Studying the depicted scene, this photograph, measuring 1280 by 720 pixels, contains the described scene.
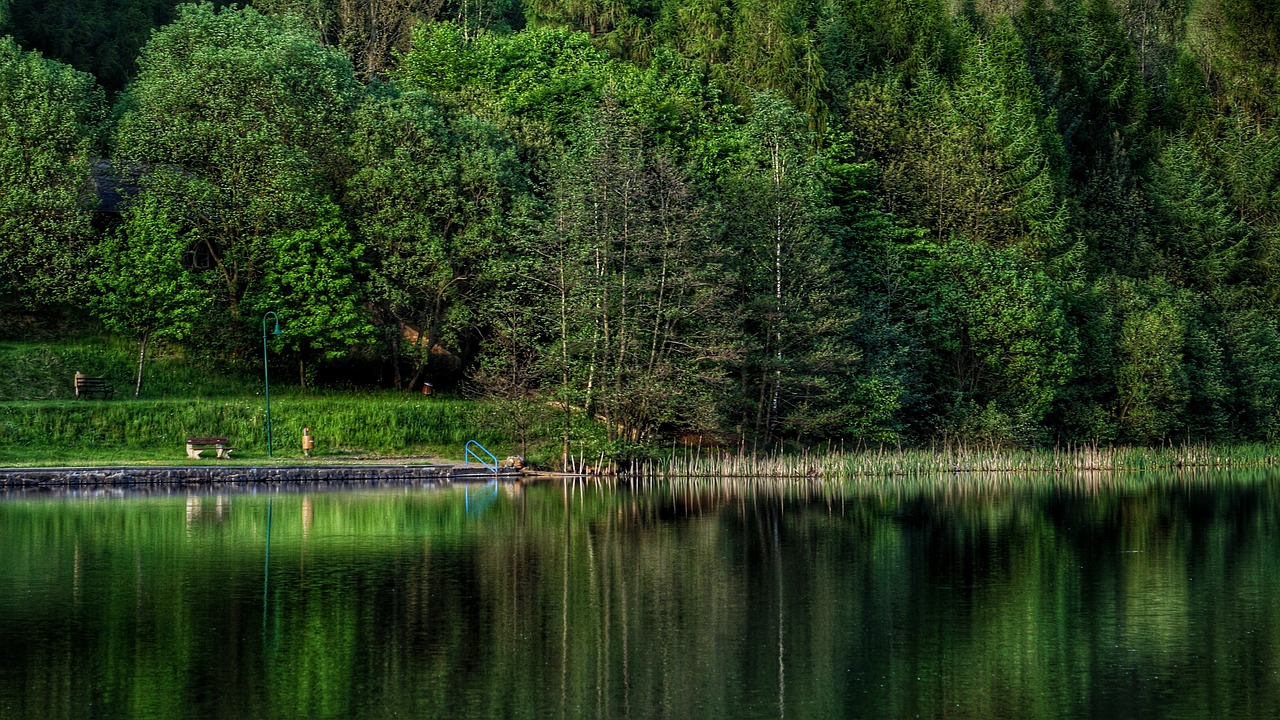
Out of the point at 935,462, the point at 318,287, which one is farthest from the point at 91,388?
the point at 935,462

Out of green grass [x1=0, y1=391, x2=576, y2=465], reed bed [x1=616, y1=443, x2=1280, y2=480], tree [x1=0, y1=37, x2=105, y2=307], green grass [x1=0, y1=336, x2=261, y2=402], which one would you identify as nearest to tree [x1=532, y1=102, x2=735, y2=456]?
reed bed [x1=616, y1=443, x2=1280, y2=480]

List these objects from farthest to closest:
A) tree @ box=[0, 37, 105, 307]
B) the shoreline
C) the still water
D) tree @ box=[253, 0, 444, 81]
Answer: tree @ box=[253, 0, 444, 81], tree @ box=[0, 37, 105, 307], the shoreline, the still water

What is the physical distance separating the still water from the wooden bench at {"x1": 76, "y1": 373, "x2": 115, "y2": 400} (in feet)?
54.6

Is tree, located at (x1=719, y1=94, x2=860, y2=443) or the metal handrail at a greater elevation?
tree, located at (x1=719, y1=94, x2=860, y2=443)

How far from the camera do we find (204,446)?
55.3m

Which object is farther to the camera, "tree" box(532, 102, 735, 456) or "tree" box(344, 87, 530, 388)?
"tree" box(344, 87, 530, 388)

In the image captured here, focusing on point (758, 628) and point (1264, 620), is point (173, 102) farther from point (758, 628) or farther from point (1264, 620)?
point (1264, 620)

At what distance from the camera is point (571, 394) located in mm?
56469

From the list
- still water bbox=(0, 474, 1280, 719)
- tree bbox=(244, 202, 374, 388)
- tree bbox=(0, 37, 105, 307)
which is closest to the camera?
still water bbox=(0, 474, 1280, 719)

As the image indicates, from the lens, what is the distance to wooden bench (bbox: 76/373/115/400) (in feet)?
193

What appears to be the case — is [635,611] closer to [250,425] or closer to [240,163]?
[250,425]

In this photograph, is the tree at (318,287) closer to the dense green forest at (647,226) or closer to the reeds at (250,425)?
the dense green forest at (647,226)

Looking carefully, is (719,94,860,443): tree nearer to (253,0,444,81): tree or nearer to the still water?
the still water

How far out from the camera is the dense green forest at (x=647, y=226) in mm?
59688
